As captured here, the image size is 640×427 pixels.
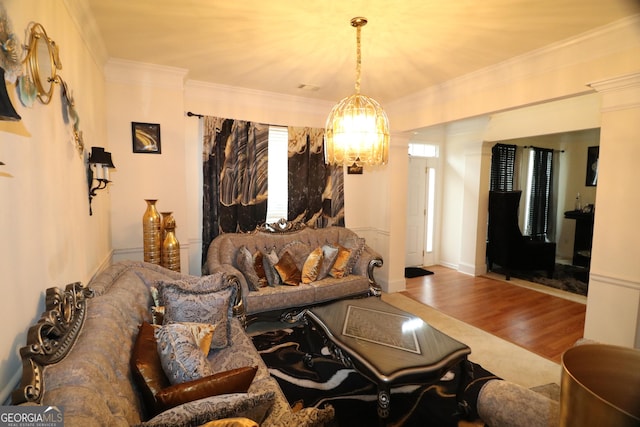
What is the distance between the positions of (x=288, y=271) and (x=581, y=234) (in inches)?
242

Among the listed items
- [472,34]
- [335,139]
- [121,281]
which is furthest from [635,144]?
[121,281]

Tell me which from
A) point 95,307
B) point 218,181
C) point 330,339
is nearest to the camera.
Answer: point 95,307

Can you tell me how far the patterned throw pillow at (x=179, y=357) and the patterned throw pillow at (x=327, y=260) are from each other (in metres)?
2.29

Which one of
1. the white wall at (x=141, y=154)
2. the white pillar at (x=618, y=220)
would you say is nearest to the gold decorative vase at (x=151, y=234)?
the white wall at (x=141, y=154)

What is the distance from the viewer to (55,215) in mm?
1673

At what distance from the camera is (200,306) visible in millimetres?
2225

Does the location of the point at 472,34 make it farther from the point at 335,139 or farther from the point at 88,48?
the point at 88,48

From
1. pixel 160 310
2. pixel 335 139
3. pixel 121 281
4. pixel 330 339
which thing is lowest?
pixel 330 339

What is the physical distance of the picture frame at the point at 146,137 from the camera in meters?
3.35

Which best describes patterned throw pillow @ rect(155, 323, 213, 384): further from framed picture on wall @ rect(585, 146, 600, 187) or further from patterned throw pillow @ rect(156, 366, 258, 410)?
framed picture on wall @ rect(585, 146, 600, 187)

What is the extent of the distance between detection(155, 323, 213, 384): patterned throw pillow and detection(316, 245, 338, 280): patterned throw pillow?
2.29 meters

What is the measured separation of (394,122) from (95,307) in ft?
13.5

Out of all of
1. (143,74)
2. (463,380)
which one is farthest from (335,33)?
(463,380)

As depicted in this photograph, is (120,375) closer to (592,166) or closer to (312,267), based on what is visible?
(312,267)
